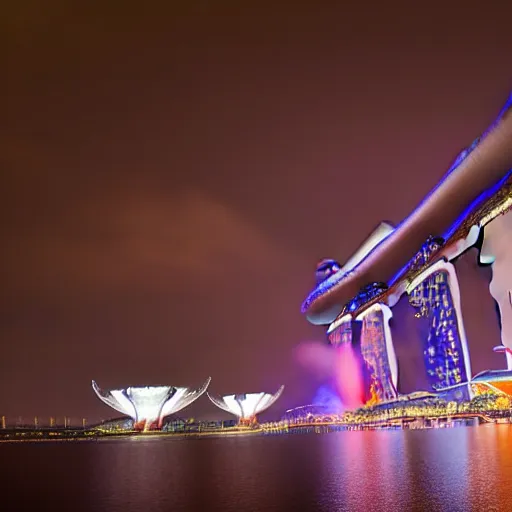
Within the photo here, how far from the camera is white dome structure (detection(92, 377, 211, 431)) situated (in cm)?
5216

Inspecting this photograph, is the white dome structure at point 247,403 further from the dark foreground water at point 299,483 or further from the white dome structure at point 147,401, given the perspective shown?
the dark foreground water at point 299,483

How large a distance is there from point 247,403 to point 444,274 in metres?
33.7

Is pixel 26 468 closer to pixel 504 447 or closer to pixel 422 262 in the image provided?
pixel 504 447

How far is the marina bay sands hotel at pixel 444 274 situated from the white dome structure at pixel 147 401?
52.6 ft

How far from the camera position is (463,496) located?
8.58 metres

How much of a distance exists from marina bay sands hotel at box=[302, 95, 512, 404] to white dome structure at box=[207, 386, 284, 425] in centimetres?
1650

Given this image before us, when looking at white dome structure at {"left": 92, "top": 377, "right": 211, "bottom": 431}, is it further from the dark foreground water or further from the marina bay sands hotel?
the dark foreground water

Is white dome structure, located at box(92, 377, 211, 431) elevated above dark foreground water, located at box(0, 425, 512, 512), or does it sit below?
above

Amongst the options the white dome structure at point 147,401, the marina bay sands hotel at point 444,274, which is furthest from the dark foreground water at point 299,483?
the white dome structure at point 147,401

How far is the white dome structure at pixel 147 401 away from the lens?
5216cm

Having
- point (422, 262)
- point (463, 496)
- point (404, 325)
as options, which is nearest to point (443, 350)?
point (422, 262)

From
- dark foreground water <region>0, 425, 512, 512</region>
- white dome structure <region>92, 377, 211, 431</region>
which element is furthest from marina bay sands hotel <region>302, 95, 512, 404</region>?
white dome structure <region>92, 377, 211, 431</region>

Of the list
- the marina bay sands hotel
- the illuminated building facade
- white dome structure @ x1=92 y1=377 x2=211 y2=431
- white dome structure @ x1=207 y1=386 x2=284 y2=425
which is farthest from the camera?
white dome structure @ x1=207 y1=386 x2=284 y2=425

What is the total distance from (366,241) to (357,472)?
3631cm
